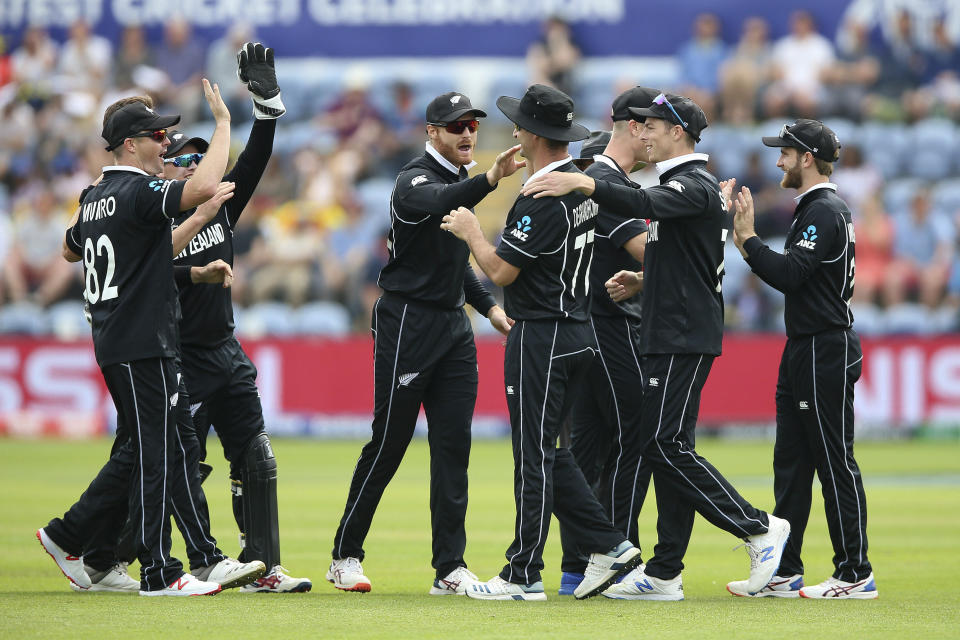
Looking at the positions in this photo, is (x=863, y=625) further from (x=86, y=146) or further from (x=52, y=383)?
(x=86, y=146)

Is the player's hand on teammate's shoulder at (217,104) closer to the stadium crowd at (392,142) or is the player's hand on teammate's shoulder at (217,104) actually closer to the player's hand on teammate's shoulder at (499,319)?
the player's hand on teammate's shoulder at (499,319)

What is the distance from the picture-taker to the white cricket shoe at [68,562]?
24.3 feet

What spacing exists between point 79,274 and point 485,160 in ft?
23.6

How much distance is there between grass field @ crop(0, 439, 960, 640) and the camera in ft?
19.8

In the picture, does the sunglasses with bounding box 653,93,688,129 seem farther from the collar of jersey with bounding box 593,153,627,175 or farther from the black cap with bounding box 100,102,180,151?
the black cap with bounding box 100,102,180,151

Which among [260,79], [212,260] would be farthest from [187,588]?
[260,79]

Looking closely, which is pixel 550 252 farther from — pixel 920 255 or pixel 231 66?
pixel 231 66

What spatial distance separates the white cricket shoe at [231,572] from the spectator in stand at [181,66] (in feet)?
59.5

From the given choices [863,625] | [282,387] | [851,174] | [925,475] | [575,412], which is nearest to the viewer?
[863,625]

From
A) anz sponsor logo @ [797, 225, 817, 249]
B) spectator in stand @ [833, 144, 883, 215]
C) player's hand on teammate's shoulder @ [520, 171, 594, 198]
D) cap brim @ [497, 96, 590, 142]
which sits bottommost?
anz sponsor logo @ [797, 225, 817, 249]

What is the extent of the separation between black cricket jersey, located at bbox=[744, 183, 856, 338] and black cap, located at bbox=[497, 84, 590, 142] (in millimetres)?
1288

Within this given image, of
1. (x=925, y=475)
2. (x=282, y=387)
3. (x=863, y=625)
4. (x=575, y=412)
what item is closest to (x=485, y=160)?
(x=282, y=387)

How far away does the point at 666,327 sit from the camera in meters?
7.21

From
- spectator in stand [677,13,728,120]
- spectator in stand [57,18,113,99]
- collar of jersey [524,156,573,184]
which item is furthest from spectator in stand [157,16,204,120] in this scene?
collar of jersey [524,156,573,184]
